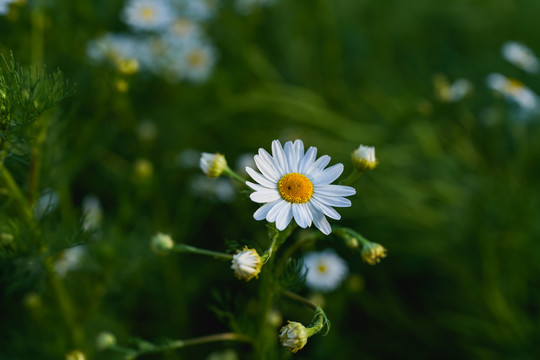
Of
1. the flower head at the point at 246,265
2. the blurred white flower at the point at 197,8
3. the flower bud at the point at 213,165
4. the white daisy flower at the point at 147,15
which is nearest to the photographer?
the flower head at the point at 246,265

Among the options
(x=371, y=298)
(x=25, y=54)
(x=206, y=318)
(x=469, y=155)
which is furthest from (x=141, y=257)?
(x=469, y=155)

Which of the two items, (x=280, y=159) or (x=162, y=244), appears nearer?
(x=280, y=159)

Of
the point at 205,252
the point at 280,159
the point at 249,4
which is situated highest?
the point at 249,4

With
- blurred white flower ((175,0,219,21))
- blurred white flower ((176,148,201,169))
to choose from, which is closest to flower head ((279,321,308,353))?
blurred white flower ((176,148,201,169))

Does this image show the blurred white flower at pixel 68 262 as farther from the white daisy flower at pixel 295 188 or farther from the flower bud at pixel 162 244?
the white daisy flower at pixel 295 188

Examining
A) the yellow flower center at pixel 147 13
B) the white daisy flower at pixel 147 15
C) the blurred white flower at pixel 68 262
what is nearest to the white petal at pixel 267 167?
the blurred white flower at pixel 68 262

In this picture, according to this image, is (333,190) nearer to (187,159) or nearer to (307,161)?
(307,161)

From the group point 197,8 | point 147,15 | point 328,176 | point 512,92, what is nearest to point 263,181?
point 328,176
